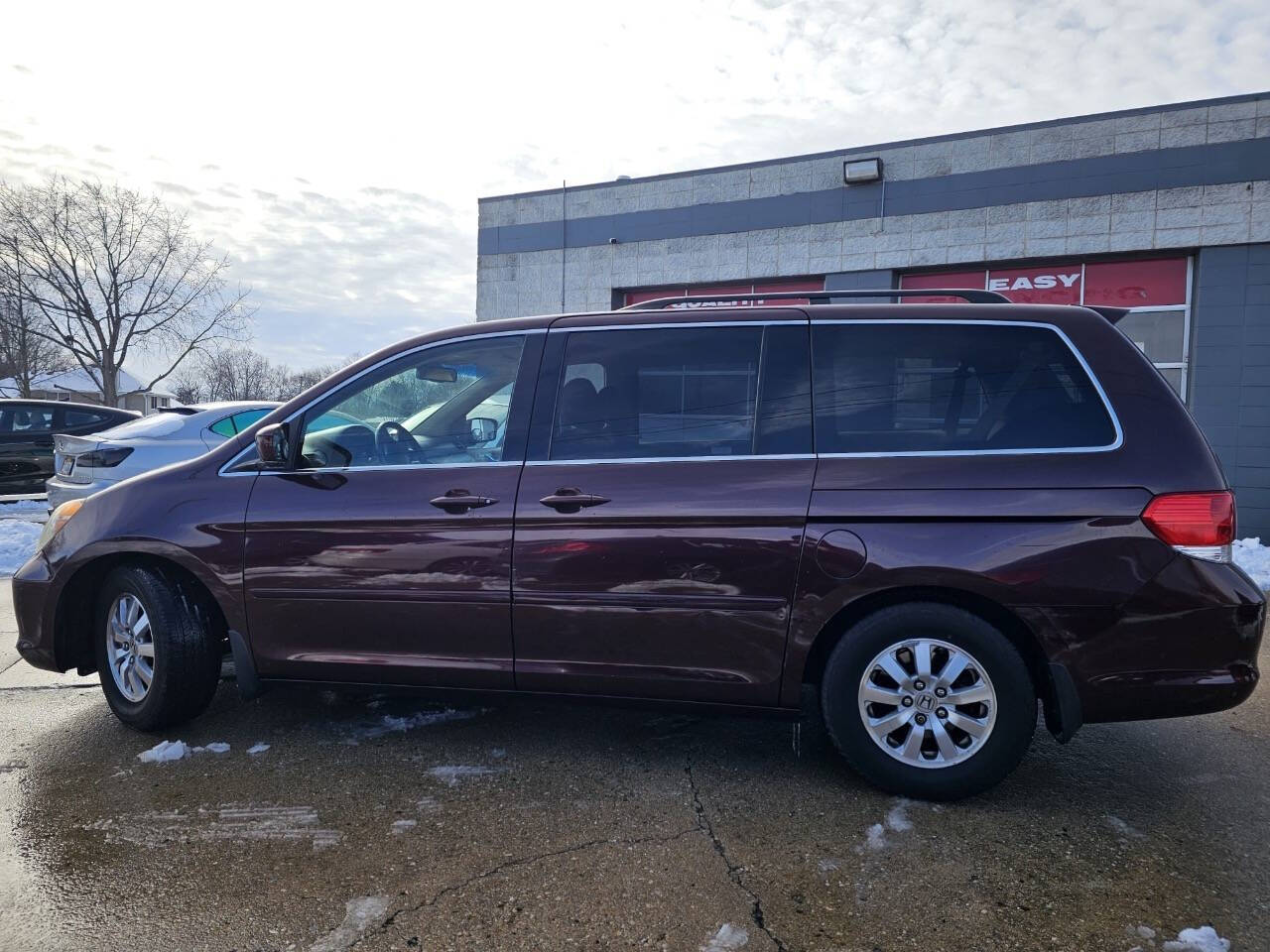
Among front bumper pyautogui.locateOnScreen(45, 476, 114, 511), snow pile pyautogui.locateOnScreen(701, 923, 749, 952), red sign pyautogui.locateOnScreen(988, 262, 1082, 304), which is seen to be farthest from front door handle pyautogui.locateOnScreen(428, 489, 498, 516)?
red sign pyautogui.locateOnScreen(988, 262, 1082, 304)

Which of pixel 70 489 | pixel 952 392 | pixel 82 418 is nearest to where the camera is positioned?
pixel 952 392

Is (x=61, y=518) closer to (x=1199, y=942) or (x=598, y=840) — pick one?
(x=598, y=840)

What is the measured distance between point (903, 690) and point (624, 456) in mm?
1357

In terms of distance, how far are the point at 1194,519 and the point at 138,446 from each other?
753 centimetres

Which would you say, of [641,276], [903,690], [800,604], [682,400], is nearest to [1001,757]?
[903,690]

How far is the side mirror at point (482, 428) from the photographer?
3516 mm

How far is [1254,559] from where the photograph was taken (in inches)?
330

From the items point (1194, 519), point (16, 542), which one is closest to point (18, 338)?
point (16, 542)

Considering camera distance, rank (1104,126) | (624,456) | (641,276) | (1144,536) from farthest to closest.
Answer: (641,276)
(1104,126)
(624,456)
(1144,536)

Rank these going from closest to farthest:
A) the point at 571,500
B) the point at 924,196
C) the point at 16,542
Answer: the point at 571,500
the point at 16,542
the point at 924,196

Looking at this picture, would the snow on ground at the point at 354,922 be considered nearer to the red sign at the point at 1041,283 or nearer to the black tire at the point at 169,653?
the black tire at the point at 169,653

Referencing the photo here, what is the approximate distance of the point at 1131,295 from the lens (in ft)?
36.7

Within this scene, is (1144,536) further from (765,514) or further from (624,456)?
(624,456)

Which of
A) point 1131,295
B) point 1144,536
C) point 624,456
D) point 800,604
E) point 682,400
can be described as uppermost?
point 1131,295
